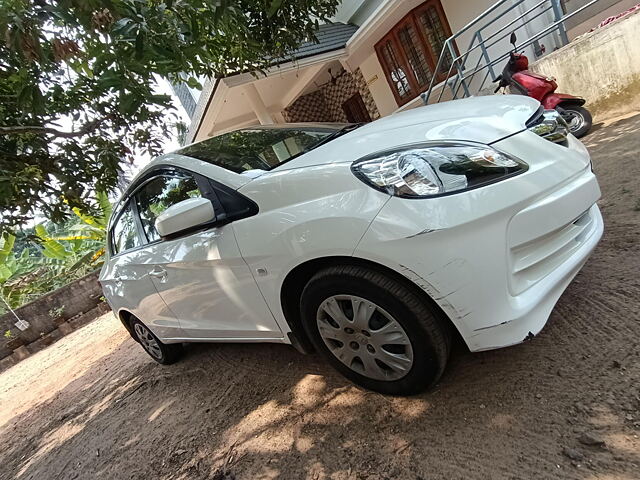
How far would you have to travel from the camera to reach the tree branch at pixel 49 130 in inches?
139

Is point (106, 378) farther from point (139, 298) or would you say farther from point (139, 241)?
point (139, 241)

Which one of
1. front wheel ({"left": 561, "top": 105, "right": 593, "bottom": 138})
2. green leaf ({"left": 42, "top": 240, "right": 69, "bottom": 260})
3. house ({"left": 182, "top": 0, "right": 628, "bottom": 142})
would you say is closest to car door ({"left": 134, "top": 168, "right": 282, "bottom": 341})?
Answer: front wheel ({"left": 561, "top": 105, "right": 593, "bottom": 138})

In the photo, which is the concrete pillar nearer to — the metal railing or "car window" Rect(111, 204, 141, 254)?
the metal railing

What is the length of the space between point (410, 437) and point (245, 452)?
0.97 meters

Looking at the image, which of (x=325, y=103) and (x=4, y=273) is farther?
(x=325, y=103)

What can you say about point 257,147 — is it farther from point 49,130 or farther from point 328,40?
point 328,40

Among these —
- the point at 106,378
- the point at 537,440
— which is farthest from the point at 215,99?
the point at 537,440

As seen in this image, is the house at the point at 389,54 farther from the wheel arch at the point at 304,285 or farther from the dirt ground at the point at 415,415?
the wheel arch at the point at 304,285

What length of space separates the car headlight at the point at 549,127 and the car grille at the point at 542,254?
0.44 meters

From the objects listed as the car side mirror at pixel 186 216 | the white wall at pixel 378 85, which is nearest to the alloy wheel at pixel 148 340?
the car side mirror at pixel 186 216

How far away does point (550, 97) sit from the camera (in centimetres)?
502

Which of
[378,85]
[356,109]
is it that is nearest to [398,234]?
[378,85]

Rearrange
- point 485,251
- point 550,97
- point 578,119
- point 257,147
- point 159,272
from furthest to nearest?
point 578,119, point 550,97, point 159,272, point 257,147, point 485,251

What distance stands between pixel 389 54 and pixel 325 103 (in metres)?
4.02
